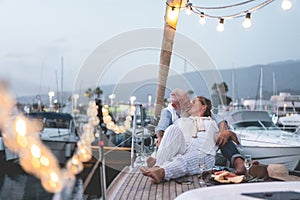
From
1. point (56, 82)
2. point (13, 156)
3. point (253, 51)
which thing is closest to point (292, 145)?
point (253, 51)

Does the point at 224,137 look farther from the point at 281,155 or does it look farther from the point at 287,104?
the point at 287,104

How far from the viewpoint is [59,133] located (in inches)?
300

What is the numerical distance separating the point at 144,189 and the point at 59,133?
6.14m

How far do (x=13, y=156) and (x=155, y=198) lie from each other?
625cm

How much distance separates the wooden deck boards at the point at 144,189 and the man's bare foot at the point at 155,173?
0.12 ft

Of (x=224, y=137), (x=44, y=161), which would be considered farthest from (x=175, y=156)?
(x=44, y=161)

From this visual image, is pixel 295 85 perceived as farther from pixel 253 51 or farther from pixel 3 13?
pixel 3 13

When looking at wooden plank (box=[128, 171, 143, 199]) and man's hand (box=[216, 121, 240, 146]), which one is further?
man's hand (box=[216, 121, 240, 146])

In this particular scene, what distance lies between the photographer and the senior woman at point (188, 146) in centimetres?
202

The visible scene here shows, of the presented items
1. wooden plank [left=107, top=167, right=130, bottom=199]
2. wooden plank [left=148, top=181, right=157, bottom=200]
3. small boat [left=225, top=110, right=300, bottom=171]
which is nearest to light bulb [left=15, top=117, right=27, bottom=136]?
wooden plank [left=107, top=167, right=130, bottom=199]

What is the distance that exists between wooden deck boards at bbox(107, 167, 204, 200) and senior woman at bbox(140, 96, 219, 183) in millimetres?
67

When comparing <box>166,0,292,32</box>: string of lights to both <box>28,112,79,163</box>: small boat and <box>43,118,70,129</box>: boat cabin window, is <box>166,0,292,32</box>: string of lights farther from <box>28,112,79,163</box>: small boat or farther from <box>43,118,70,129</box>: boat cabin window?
<box>43,118,70,129</box>: boat cabin window

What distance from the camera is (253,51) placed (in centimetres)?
752

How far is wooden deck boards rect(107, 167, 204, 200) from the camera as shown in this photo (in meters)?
1.73
